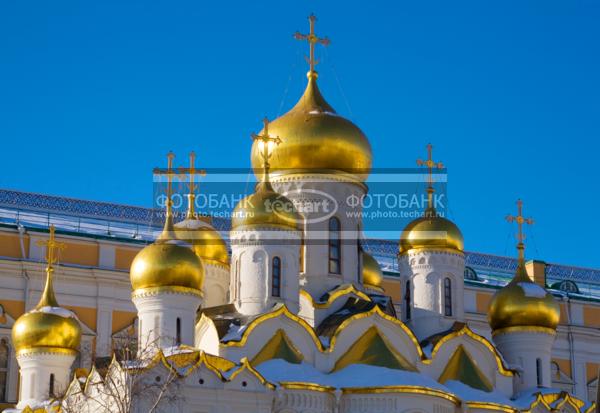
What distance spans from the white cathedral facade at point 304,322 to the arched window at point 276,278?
0.09 feet

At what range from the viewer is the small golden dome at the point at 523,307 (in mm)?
23828

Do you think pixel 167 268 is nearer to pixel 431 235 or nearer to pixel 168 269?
pixel 168 269

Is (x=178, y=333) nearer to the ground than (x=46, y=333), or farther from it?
nearer to the ground

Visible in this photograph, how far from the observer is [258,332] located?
20906mm

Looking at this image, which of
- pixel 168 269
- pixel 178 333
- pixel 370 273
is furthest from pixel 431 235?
pixel 178 333

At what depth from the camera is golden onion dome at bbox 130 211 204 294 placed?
21109 millimetres

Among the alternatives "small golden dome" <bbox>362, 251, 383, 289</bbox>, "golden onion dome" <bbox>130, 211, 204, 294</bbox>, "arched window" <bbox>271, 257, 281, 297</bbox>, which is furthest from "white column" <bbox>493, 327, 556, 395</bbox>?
"golden onion dome" <bbox>130, 211, 204, 294</bbox>

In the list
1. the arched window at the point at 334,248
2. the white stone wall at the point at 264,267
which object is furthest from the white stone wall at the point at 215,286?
the white stone wall at the point at 264,267

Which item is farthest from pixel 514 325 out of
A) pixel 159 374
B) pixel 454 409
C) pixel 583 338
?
pixel 583 338

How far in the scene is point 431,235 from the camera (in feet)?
76.7

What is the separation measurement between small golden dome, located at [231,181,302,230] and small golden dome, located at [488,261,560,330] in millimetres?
4535

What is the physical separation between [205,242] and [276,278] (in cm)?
338

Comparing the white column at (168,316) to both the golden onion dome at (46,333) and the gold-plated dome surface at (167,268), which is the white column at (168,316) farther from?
the golden onion dome at (46,333)

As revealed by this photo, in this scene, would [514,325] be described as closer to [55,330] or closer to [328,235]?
[328,235]
